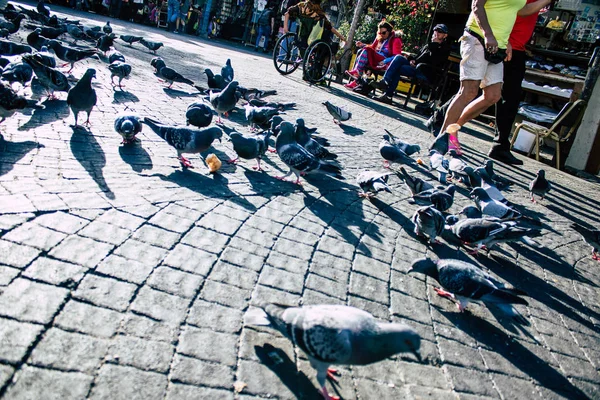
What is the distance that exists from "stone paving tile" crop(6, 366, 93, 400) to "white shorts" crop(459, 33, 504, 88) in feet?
22.9

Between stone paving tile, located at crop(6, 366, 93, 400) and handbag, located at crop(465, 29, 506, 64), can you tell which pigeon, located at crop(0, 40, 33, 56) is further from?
handbag, located at crop(465, 29, 506, 64)

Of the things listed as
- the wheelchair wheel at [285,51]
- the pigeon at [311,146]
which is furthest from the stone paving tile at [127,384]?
the wheelchair wheel at [285,51]

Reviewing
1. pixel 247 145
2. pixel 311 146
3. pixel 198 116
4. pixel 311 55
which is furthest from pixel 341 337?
pixel 311 55

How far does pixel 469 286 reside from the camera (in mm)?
3117

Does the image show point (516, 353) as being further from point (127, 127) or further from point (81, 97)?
point (81, 97)

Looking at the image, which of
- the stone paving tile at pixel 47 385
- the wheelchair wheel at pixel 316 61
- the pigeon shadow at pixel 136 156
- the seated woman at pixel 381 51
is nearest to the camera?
the stone paving tile at pixel 47 385

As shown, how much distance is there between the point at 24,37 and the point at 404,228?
11.2 metres

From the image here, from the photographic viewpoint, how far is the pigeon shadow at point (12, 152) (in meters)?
3.87

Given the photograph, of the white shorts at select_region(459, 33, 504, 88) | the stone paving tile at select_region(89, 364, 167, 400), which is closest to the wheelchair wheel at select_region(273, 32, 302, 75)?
the white shorts at select_region(459, 33, 504, 88)

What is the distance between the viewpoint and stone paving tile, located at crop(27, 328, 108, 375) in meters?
2.05

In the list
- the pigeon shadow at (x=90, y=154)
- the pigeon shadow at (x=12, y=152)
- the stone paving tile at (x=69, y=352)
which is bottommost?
the stone paving tile at (x=69, y=352)

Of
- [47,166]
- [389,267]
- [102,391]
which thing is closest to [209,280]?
[102,391]

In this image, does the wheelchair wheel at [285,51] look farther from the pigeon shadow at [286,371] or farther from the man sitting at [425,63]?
the pigeon shadow at [286,371]

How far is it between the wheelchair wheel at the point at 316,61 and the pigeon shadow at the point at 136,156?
8.49 m
